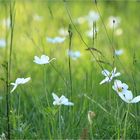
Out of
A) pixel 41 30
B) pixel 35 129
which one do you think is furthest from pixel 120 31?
pixel 35 129

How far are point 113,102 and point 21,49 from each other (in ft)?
7.12

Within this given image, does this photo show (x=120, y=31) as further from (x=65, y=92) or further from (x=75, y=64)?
(x=65, y=92)

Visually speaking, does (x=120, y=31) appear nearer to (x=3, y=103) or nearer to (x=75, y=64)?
(x=75, y=64)

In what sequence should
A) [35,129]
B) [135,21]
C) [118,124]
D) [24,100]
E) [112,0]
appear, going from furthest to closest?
1. [112,0]
2. [135,21]
3. [24,100]
4. [35,129]
5. [118,124]

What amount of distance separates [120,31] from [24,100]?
7.64ft

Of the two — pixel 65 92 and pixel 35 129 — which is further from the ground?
pixel 65 92

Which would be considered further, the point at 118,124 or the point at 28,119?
the point at 28,119

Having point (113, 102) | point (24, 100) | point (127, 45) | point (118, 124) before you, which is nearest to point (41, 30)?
point (127, 45)

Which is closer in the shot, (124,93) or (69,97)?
(124,93)

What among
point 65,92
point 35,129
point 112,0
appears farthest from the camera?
point 112,0

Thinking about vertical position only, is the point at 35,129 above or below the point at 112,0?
below

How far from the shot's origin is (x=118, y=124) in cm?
205

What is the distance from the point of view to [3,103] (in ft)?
8.63

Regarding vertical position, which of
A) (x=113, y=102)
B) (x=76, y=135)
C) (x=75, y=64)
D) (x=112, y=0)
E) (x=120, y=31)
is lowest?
(x=76, y=135)
